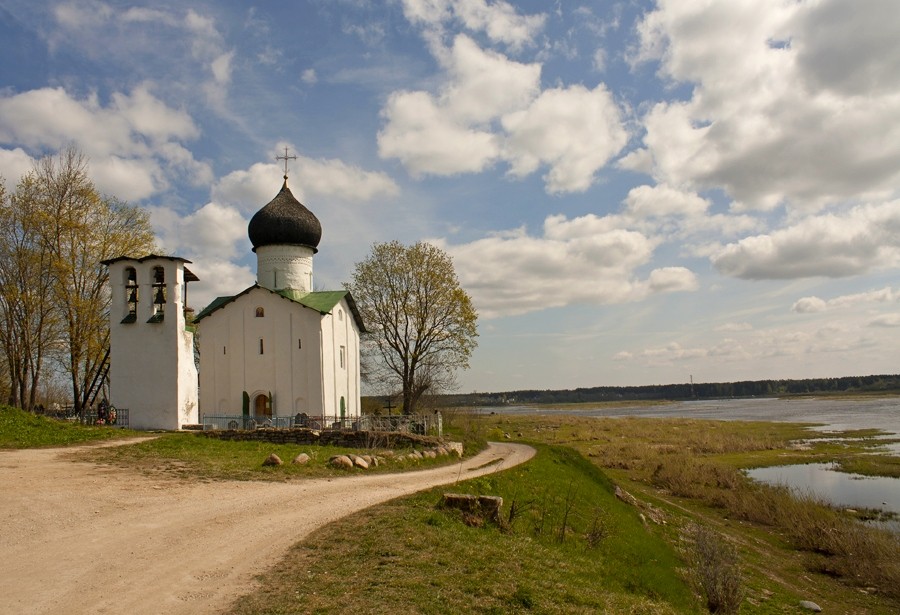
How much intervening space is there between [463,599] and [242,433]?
55.6 feet

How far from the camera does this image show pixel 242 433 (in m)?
22.9

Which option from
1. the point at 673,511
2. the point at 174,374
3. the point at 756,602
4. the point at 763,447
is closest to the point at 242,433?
the point at 174,374

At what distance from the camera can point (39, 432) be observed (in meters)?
19.8

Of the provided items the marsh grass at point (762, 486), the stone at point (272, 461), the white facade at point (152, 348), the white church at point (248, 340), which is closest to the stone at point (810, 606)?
the marsh grass at point (762, 486)

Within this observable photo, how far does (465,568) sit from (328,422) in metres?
19.7

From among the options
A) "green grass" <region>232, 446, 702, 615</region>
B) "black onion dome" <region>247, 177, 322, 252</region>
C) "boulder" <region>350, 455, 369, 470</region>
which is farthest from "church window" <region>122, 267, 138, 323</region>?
"green grass" <region>232, 446, 702, 615</region>

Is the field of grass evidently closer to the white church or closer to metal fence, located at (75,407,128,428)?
metal fence, located at (75,407,128,428)

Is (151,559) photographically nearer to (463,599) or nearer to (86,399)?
(463,599)

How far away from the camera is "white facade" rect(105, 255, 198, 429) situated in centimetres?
2505

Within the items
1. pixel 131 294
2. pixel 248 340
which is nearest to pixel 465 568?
pixel 248 340

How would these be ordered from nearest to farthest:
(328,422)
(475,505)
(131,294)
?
1. (475,505)
2. (131,294)
3. (328,422)

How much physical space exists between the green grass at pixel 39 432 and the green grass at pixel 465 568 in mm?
12127

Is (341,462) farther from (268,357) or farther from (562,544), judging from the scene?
(268,357)

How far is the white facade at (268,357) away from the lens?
28172 mm
